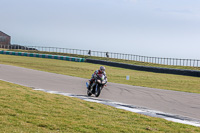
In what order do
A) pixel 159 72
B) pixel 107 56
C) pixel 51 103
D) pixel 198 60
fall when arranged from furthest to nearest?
pixel 107 56, pixel 198 60, pixel 159 72, pixel 51 103

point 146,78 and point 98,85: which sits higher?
point 98,85

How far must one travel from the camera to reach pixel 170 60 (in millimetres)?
45406

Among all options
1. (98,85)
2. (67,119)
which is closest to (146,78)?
(98,85)

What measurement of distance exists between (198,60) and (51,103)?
33820 millimetres

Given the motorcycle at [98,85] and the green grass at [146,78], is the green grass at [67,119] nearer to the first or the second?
the motorcycle at [98,85]

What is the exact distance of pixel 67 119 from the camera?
26.3 feet

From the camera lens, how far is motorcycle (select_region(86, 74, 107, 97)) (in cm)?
1420

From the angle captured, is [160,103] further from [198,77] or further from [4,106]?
[198,77]

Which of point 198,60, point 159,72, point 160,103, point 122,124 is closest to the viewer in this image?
point 122,124

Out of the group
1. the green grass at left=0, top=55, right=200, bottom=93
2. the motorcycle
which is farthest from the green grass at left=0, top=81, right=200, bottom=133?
the green grass at left=0, top=55, right=200, bottom=93

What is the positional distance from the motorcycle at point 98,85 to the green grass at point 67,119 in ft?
12.5

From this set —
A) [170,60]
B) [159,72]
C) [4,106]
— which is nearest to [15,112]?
[4,106]

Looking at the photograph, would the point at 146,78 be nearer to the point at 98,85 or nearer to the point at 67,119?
the point at 98,85

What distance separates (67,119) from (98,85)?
21.8 ft
